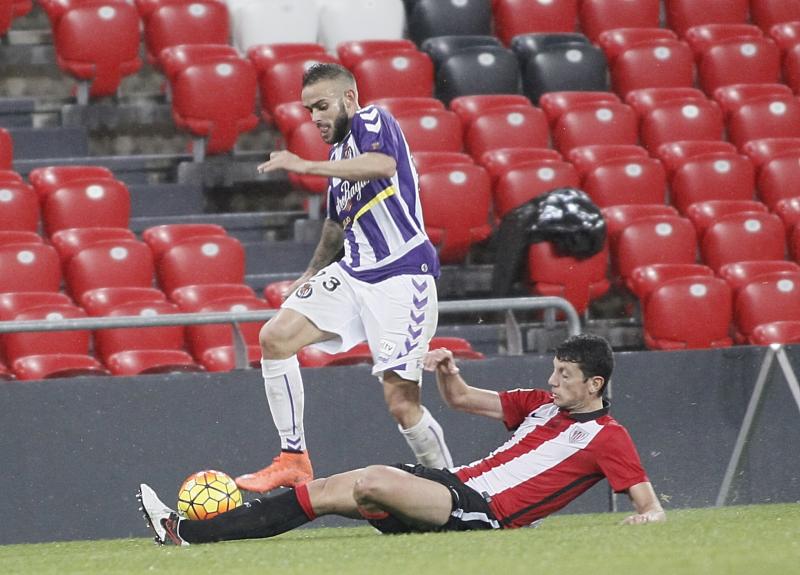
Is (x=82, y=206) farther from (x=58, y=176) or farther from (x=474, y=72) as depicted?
(x=474, y=72)

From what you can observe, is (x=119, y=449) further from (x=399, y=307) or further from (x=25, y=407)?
(x=399, y=307)

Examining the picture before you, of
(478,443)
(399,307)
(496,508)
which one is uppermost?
(399,307)

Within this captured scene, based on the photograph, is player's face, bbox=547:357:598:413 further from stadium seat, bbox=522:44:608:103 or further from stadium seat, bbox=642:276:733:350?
stadium seat, bbox=522:44:608:103

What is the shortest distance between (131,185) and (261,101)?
1.05m

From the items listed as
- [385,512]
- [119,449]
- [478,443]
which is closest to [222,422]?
[119,449]

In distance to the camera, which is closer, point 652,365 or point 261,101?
point 652,365

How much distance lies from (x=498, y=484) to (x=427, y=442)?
0.66m

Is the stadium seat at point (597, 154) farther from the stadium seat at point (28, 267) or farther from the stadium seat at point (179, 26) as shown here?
the stadium seat at point (28, 267)

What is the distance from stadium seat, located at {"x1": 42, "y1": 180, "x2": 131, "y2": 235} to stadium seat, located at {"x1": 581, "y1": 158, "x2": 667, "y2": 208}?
9.65 feet

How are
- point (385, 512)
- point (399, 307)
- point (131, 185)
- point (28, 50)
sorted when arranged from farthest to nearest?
point (28, 50)
point (131, 185)
point (399, 307)
point (385, 512)

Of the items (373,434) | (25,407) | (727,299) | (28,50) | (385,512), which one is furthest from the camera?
(28,50)

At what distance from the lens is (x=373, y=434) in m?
7.63

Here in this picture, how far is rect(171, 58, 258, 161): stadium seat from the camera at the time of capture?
383 inches

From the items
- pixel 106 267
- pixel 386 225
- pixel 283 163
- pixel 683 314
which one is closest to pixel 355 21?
pixel 106 267
